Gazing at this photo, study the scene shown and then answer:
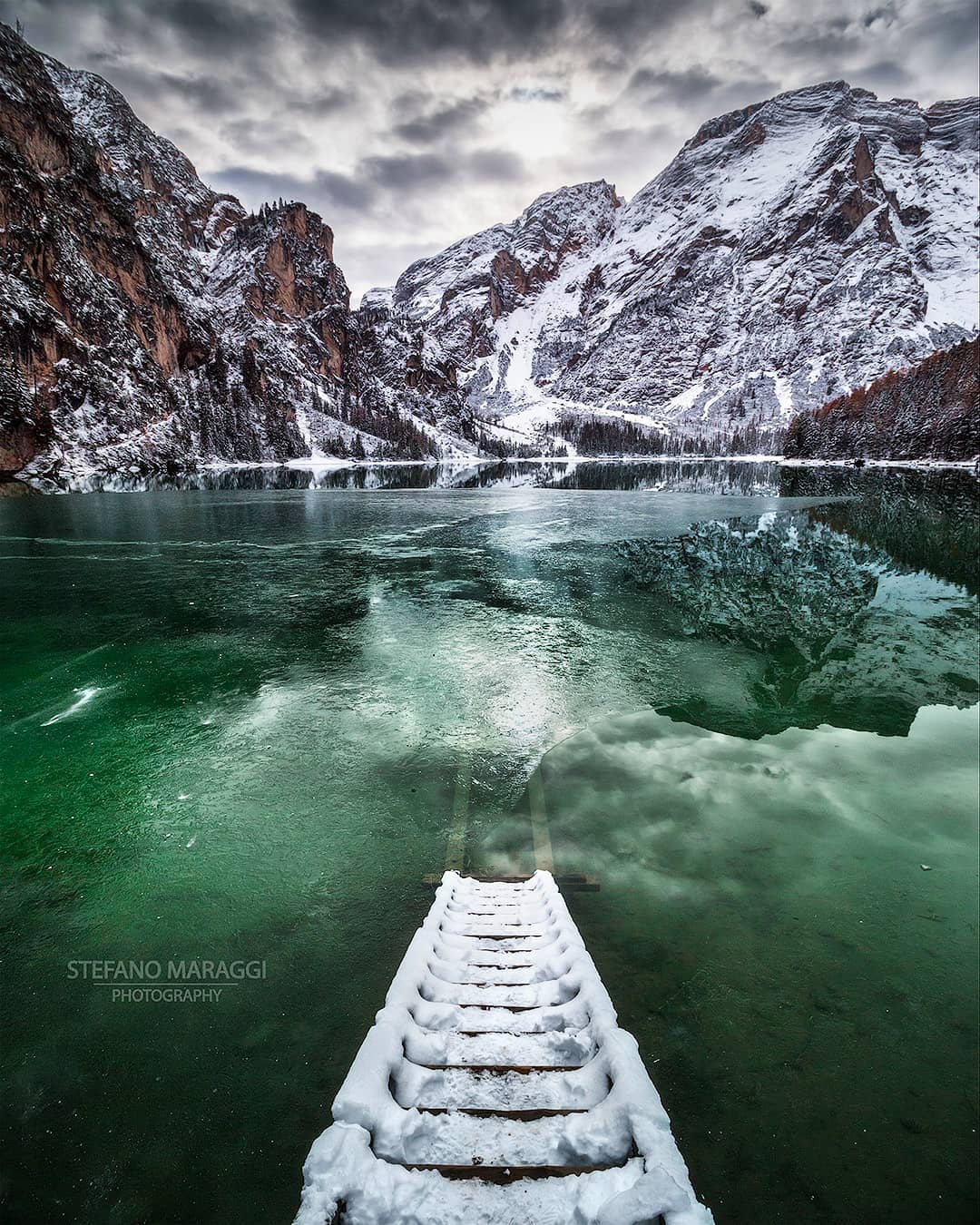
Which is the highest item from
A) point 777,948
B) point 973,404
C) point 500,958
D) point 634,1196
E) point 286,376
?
point 286,376

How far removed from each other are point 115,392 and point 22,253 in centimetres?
2629

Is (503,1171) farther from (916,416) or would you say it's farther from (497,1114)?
(916,416)

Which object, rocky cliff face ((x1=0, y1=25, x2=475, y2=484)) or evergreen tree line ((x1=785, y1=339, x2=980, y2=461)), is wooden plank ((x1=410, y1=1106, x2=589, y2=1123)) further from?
evergreen tree line ((x1=785, y1=339, x2=980, y2=461))

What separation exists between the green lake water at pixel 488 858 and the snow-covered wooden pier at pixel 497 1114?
1251 millimetres

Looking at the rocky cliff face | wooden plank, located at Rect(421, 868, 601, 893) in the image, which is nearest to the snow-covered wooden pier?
wooden plank, located at Rect(421, 868, 601, 893)

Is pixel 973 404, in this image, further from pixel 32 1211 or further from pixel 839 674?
pixel 32 1211

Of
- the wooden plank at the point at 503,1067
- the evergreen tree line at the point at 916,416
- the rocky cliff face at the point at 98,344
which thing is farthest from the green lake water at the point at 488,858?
the evergreen tree line at the point at 916,416

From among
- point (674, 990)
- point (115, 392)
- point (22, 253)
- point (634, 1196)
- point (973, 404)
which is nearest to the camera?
point (634, 1196)

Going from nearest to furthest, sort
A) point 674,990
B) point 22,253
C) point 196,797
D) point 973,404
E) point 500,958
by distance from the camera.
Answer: point 500,958, point 674,990, point 196,797, point 973,404, point 22,253

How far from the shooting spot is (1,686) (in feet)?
40.5

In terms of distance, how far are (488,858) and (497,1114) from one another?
392 centimetres

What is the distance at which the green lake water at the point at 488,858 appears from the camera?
4262 millimetres

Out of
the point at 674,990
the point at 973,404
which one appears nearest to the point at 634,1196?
the point at 674,990

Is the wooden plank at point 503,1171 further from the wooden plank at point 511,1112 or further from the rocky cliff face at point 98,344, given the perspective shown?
the rocky cliff face at point 98,344
